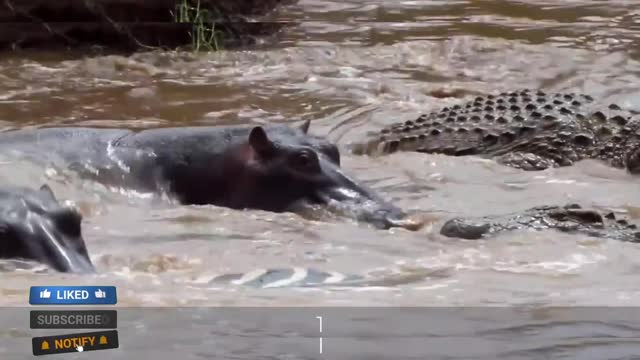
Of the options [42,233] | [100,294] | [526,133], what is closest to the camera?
[100,294]

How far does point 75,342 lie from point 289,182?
8.66ft

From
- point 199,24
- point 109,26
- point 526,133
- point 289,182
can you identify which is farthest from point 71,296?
point 109,26

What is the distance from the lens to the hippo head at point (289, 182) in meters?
4.93

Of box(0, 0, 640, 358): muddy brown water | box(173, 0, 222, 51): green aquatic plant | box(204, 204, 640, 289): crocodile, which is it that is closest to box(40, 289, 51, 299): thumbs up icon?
→ box(0, 0, 640, 358): muddy brown water

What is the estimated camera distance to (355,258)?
415 cm

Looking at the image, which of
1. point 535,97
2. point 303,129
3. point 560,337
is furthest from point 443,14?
point 560,337

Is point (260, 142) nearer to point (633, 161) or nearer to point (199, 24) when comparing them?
point (633, 161)

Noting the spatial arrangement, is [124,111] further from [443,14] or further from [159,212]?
[443,14]

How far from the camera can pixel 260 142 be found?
16.3ft

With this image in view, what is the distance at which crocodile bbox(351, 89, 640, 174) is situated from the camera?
6.50 m

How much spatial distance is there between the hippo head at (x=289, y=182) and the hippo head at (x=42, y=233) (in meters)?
1.28

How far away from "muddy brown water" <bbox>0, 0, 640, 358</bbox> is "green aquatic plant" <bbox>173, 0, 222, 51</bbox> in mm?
214

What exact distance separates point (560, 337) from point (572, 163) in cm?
373

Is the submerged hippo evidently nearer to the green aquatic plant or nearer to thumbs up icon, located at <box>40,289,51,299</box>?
thumbs up icon, located at <box>40,289,51,299</box>
